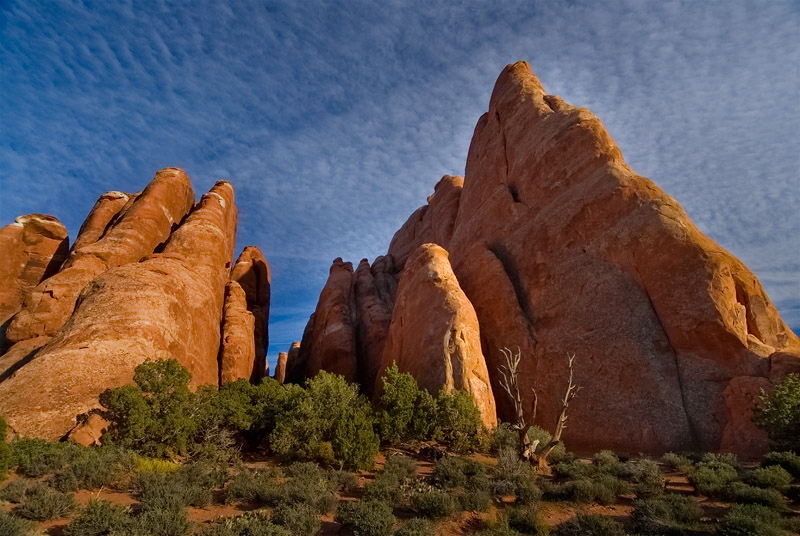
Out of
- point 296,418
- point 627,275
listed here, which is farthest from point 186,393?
point 627,275

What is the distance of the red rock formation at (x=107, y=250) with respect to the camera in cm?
2905

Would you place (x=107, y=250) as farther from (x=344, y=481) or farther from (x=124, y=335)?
(x=344, y=481)

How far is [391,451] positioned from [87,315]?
18.6 metres

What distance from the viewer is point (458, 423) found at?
Answer: 2031cm

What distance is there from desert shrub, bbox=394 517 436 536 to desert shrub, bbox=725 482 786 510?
9813 mm

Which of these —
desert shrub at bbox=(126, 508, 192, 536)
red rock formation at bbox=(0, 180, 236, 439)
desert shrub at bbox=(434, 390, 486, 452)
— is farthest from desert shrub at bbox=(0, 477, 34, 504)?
desert shrub at bbox=(434, 390, 486, 452)

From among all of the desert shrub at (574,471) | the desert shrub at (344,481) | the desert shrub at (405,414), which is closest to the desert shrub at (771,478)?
the desert shrub at (574,471)

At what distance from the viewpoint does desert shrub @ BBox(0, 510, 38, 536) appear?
350 inches


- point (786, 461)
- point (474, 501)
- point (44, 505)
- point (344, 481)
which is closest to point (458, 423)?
point (344, 481)

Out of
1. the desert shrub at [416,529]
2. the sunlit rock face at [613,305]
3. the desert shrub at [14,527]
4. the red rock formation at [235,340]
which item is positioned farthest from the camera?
the red rock formation at [235,340]

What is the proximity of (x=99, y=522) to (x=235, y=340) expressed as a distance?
25.9 meters

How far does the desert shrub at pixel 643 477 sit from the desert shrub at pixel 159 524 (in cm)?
1405

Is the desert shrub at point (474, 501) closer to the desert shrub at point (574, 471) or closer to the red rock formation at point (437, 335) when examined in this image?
the desert shrub at point (574, 471)

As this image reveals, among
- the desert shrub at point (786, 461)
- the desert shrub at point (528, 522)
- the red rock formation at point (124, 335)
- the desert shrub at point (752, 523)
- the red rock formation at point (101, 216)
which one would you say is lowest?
the desert shrub at point (528, 522)
